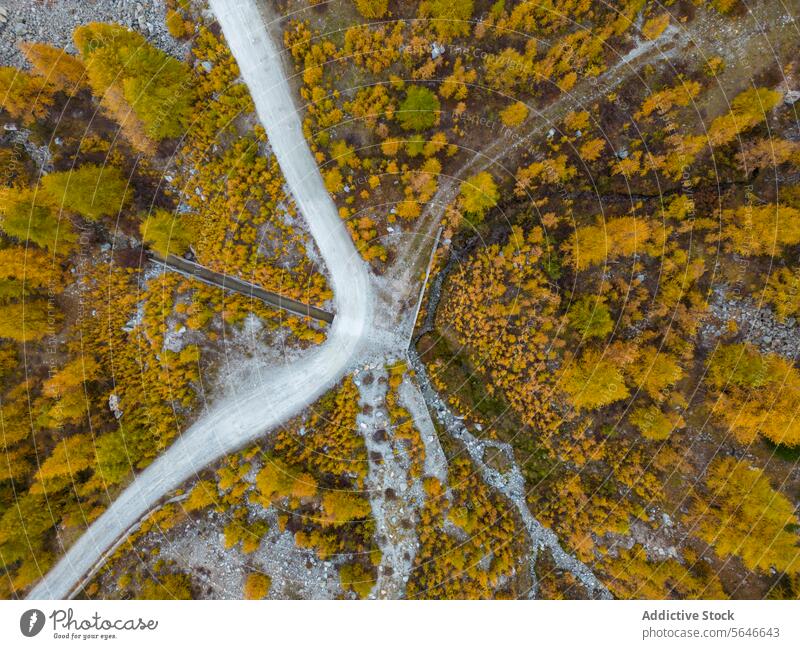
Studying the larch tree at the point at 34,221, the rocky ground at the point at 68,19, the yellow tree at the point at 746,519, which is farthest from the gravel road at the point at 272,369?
the yellow tree at the point at 746,519

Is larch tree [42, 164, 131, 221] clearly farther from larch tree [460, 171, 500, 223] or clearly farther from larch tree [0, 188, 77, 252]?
larch tree [460, 171, 500, 223]

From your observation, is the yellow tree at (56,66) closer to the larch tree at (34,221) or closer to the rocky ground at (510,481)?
the larch tree at (34,221)

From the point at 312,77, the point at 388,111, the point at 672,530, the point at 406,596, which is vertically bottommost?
the point at 672,530

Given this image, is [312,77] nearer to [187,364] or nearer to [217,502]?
[187,364]

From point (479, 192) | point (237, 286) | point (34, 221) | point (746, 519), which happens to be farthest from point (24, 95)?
point (746, 519)

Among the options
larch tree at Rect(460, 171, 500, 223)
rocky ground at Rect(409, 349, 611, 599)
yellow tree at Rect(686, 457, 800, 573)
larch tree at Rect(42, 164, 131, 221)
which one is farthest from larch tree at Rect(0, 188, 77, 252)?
yellow tree at Rect(686, 457, 800, 573)

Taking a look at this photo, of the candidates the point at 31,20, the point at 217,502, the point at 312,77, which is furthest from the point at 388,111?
the point at 217,502
